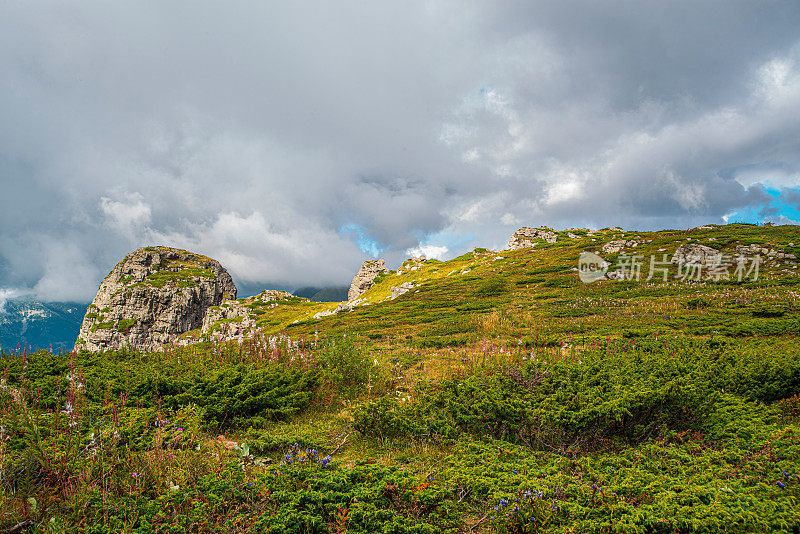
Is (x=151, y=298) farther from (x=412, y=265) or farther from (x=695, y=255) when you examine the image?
(x=695, y=255)

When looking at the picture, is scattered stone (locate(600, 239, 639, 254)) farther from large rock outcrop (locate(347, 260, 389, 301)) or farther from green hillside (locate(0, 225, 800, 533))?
large rock outcrop (locate(347, 260, 389, 301))

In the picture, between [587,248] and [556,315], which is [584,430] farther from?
[587,248]

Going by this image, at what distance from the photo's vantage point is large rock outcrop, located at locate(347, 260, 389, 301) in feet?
293

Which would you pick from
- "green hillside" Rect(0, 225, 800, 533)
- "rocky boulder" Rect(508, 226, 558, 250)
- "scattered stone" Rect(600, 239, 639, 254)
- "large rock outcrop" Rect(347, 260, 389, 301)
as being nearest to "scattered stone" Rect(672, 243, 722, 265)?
"scattered stone" Rect(600, 239, 639, 254)

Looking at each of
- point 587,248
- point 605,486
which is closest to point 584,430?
point 605,486

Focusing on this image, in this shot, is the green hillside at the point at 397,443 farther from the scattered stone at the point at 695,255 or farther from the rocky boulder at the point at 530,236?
the rocky boulder at the point at 530,236

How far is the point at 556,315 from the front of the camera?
64.0 ft

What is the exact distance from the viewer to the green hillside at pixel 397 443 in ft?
11.0

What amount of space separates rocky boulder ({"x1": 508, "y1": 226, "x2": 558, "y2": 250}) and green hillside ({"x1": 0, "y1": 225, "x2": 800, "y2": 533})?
75.0 metres

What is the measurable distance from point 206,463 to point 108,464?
3.39ft

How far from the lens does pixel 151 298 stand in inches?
4321

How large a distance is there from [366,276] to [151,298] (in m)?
73.1

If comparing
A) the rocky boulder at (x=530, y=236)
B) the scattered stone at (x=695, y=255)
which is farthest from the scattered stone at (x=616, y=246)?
the rocky boulder at (x=530, y=236)

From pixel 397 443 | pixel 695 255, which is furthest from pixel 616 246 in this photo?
pixel 397 443
